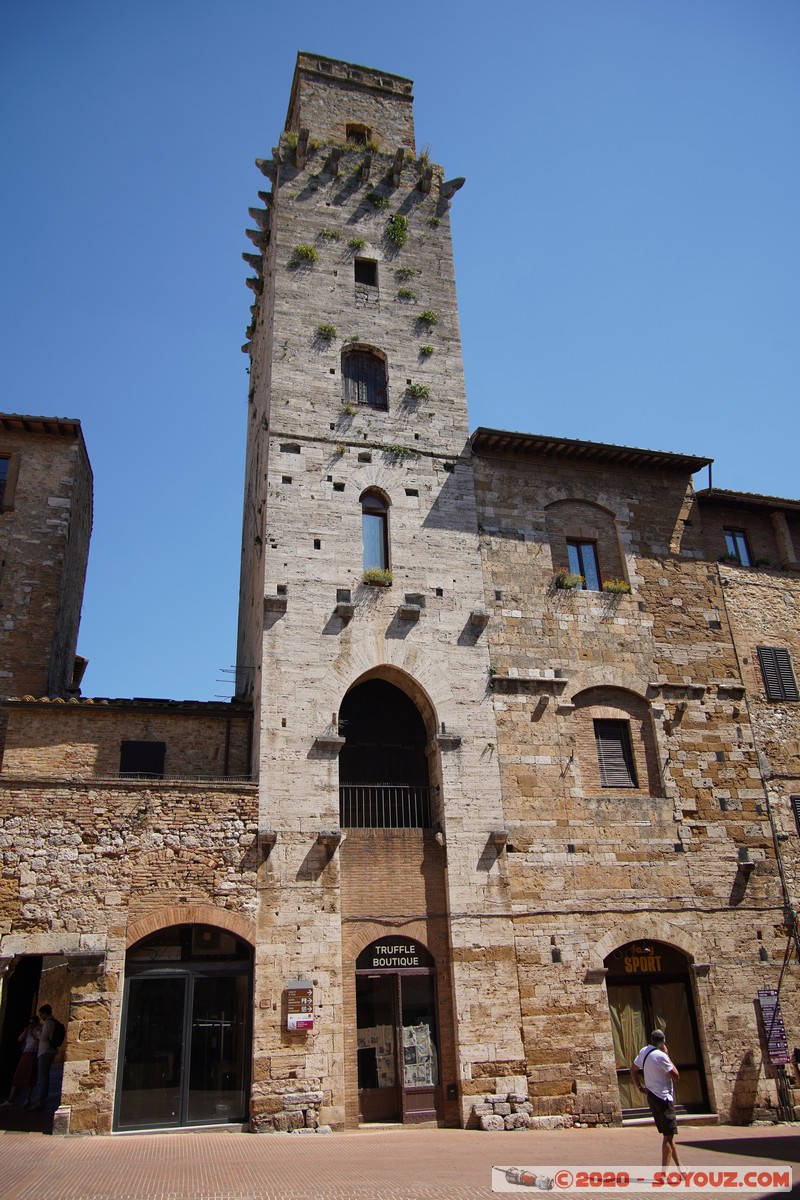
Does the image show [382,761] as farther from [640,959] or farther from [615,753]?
[640,959]

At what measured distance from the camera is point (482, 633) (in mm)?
17703

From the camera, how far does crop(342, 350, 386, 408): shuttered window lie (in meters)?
19.7

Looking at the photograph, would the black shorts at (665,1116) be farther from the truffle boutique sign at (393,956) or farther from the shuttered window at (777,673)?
the shuttered window at (777,673)

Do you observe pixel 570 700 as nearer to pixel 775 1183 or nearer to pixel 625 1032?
pixel 625 1032

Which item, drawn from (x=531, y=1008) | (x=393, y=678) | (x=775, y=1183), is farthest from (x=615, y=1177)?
(x=393, y=678)

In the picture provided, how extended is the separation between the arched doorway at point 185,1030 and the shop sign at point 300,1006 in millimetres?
667

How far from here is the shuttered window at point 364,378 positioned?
64.6 feet

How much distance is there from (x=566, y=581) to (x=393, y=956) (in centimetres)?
822

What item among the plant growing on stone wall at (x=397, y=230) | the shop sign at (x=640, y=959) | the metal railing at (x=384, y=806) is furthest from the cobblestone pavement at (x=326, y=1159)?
the plant growing on stone wall at (x=397, y=230)

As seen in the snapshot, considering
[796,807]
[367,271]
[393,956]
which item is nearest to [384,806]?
[393,956]

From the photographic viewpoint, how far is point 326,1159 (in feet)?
36.6

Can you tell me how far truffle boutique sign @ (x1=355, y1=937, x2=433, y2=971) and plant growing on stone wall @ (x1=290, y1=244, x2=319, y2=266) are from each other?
1467cm

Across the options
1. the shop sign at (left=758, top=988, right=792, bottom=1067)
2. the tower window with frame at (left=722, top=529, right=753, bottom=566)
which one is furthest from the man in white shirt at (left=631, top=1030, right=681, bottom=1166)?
the tower window with frame at (left=722, top=529, right=753, bottom=566)

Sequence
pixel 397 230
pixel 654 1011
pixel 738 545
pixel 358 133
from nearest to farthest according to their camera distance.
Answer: pixel 654 1011, pixel 738 545, pixel 397 230, pixel 358 133
